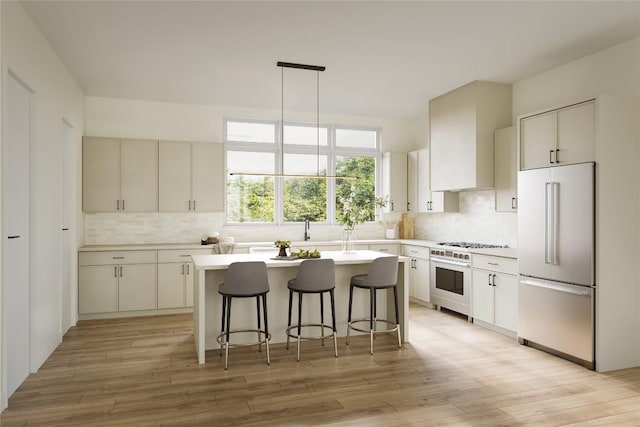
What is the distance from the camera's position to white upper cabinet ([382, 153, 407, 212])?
303 inches

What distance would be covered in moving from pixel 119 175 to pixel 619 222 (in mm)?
5995

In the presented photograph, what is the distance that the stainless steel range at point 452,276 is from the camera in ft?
18.9

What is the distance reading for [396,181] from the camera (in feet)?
25.3

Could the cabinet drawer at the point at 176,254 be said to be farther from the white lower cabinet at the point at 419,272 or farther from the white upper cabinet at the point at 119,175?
the white lower cabinet at the point at 419,272

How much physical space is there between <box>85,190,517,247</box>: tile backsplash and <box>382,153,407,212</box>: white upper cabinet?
22.1 inches

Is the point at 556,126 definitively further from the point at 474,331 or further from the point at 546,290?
the point at 474,331

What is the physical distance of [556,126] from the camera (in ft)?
14.6

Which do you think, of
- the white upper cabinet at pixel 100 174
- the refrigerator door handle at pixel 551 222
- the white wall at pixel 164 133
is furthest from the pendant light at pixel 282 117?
the refrigerator door handle at pixel 551 222

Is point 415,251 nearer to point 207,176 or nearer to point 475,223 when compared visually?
point 475,223

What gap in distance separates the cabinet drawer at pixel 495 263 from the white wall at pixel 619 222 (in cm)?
101

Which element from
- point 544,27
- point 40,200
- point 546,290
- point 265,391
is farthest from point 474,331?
point 40,200

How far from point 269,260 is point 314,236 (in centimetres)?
306

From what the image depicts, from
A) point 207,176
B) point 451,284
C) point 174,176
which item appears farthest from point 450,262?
point 174,176

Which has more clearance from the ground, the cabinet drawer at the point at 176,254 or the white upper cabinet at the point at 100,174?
the white upper cabinet at the point at 100,174
